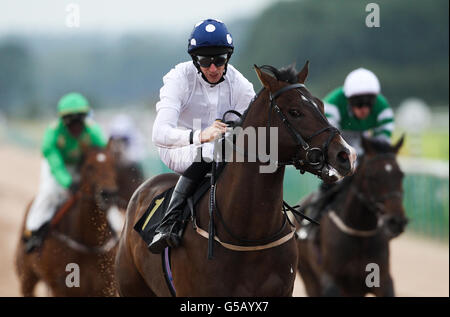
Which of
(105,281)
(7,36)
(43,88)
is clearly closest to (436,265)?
(105,281)

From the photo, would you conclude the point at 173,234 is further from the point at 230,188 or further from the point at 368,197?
the point at 368,197

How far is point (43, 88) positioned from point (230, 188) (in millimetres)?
106532

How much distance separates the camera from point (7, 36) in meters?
93.8

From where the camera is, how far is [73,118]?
24.5 feet

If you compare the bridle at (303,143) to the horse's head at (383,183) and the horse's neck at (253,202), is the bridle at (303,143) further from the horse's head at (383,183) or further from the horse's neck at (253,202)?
the horse's head at (383,183)

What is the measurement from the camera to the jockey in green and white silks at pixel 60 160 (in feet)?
23.9

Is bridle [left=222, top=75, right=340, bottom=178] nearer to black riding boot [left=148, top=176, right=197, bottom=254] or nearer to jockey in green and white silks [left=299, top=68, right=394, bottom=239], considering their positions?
black riding boot [left=148, top=176, right=197, bottom=254]

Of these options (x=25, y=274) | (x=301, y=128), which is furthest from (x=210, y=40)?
(x=25, y=274)

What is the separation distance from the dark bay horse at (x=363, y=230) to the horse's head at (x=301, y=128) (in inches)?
106

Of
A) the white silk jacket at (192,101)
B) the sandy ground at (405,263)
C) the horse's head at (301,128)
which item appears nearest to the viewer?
the horse's head at (301,128)

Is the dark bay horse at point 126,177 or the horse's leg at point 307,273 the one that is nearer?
the horse's leg at point 307,273

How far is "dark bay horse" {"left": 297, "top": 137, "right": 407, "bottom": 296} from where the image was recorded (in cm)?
617

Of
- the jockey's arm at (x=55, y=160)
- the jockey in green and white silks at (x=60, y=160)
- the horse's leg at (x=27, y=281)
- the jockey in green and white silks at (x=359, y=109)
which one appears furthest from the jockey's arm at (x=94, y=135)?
the jockey in green and white silks at (x=359, y=109)

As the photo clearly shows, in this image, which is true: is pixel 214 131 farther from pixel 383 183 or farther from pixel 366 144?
pixel 366 144
